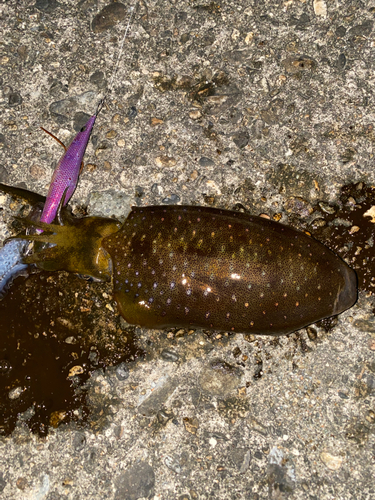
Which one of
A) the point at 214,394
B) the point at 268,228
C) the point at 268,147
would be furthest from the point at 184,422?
the point at 268,147

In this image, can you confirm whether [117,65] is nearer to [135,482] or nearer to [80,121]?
[80,121]

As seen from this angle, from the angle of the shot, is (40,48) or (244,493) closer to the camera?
(244,493)

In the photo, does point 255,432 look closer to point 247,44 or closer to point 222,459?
point 222,459

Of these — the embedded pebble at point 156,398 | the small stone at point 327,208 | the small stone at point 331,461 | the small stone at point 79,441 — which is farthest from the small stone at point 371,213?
the small stone at point 79,441

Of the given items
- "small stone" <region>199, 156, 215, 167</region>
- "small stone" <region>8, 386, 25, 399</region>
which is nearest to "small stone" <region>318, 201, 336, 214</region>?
"small stone" <region>199, 156, 215, 167</region>

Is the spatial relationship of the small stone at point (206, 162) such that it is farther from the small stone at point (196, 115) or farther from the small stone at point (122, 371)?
the small stone at point (122, 371)
